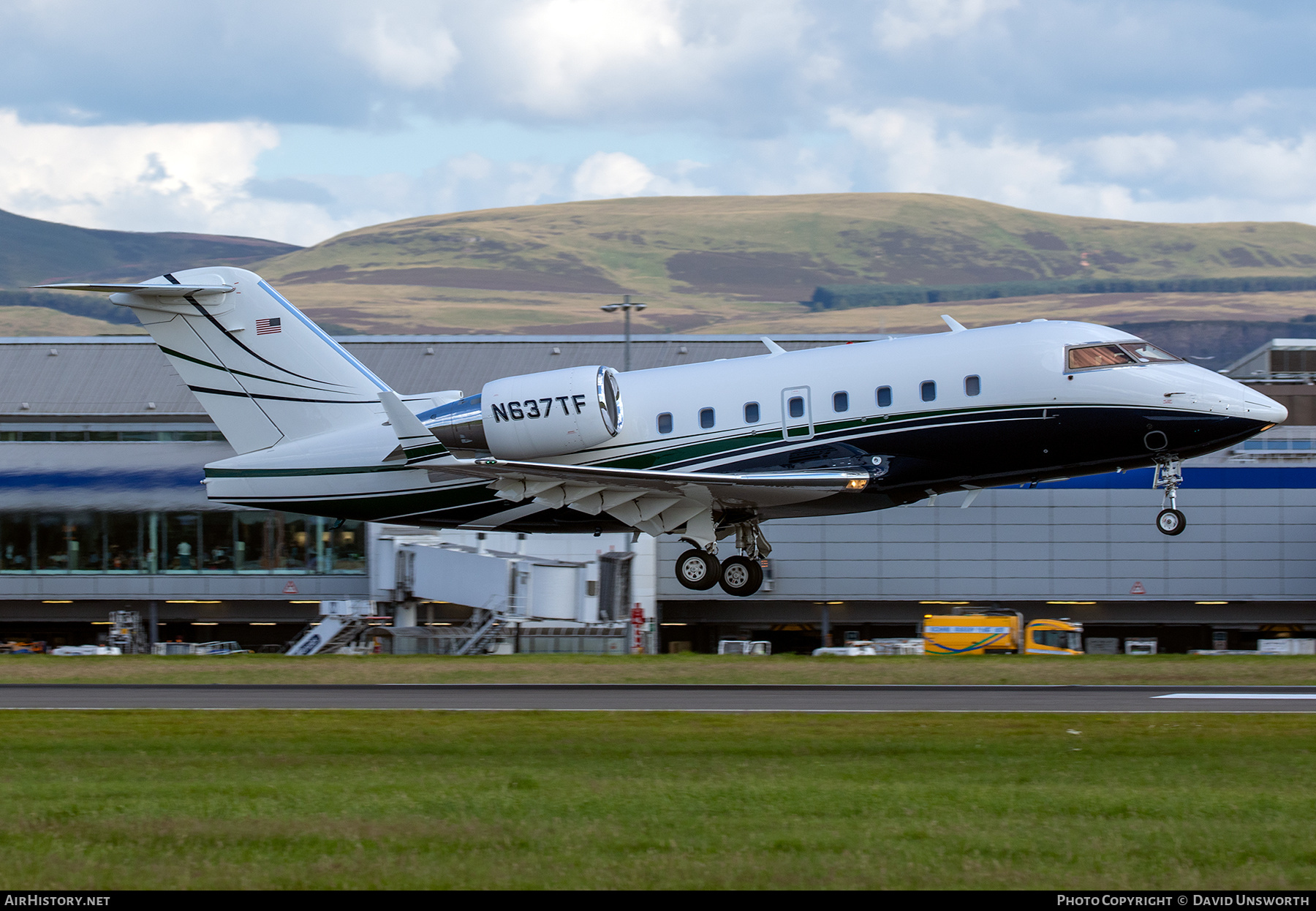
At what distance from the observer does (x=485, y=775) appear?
51.3 feet

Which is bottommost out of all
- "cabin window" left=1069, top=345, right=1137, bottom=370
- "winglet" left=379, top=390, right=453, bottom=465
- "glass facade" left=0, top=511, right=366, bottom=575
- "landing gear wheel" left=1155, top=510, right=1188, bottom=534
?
"glass facade" left=0, top=511, right=366, bottom=575

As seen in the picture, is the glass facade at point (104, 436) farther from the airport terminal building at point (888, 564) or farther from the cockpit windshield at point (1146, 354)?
the cockpit windshield at point (1146, 354)

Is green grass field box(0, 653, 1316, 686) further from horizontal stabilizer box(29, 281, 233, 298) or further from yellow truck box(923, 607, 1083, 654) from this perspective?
yellow truck box(923, 607, 1083, 654)

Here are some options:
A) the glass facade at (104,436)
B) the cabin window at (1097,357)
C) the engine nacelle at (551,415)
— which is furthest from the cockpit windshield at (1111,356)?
the glass facade at (104,436)

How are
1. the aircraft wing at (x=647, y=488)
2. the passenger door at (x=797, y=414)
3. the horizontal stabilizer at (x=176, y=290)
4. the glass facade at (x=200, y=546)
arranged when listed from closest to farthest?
the aircraft wing at (x=647, y=488) → the passenger door at (x=797, y=414) → the horizontal stabilizer at (x=176, y=290) → the glass facade at (x=200, y=546)

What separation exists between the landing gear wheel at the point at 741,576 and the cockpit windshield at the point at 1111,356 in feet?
25.5

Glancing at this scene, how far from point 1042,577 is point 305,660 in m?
37.1

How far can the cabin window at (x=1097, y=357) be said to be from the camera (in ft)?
84.6

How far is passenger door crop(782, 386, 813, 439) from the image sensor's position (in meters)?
A: 26.8

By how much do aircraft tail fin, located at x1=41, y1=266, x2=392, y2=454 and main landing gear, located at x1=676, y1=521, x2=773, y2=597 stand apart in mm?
7345

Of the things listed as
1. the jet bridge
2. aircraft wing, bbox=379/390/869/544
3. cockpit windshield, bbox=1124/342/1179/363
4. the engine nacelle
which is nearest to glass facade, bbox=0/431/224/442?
the jet bridge

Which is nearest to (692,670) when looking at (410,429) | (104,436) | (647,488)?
(647,488)

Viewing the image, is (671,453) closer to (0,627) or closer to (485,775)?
(485,775)

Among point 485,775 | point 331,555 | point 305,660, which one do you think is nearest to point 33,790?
point 485,775
